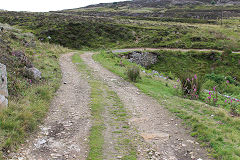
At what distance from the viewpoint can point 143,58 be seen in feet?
97.3

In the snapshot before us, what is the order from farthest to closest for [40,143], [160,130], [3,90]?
[3,90], [160,130], [40,143]

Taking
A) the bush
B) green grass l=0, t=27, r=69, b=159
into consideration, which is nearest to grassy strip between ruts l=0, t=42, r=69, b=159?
green grass l=0, t=27, r=69, b=159

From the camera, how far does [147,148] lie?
523cm

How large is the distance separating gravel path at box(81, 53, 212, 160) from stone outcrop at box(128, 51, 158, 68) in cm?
1891

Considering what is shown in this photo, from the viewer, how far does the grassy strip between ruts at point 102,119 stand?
489cm

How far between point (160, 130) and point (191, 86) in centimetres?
528

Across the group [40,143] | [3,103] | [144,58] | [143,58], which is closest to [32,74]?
[3,103]

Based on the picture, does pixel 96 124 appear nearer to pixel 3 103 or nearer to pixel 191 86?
pixel 3 103

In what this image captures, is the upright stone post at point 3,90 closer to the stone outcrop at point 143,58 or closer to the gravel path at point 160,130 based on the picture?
the gravel path at point 160,130

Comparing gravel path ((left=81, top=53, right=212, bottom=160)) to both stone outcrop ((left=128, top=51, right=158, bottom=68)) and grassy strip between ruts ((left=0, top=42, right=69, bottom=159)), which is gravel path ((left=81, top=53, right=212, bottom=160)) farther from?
stone outcrop ((left=128, top=51, right=158, bottom=68))

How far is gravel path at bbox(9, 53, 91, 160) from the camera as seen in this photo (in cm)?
470

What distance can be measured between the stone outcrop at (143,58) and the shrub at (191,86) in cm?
1765

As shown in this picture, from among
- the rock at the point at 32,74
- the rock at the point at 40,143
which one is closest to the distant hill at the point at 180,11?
the rock at the point at 32,74

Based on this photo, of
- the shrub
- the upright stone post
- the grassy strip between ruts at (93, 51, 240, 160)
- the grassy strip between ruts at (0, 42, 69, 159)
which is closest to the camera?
the grassy strip between ruts at (0, 42, 69, 159)
